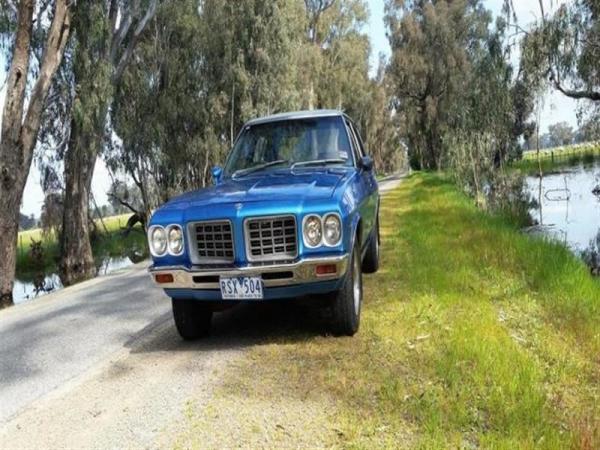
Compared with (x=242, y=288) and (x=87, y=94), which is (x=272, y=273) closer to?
(x=242, y=288)

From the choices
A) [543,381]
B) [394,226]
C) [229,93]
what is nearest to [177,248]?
[543,381]

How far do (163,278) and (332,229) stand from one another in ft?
4.96

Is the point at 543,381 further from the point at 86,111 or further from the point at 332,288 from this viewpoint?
the point at 86,111

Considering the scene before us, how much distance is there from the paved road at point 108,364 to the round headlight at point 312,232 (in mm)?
1104

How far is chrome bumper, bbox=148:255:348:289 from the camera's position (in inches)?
175

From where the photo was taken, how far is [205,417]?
3.64 metres

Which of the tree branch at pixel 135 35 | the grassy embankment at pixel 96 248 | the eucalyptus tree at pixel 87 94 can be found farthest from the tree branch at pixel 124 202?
the tree branch at pixel 135 35

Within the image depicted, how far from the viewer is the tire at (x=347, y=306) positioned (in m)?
4.70

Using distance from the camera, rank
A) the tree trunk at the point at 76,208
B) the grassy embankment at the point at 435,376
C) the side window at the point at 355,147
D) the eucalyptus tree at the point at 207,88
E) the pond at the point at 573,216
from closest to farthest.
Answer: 1. the grassy embankment at the point at 435,376
2. the side window at the point at 355,147
3. the pond at the point at 573,216
4. the tree trunk at the point at 76,208
5. the eucalyptus tree at the point at 207,88

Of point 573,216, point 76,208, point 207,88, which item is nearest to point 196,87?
point 207,88

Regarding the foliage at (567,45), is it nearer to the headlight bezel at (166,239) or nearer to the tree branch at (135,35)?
the tree branch at (135,35)

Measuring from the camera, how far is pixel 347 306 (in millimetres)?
4773

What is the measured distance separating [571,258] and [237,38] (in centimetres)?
2309

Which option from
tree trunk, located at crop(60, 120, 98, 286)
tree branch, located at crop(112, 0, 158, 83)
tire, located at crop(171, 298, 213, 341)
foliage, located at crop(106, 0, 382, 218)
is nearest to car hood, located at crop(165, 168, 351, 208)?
tire, located at crop(171, 298, 213, 341)
